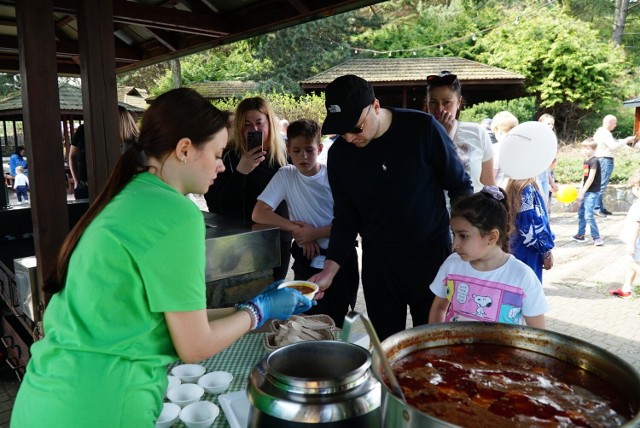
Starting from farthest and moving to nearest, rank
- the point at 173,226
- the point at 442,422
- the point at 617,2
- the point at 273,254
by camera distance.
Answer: the point at 617,2 < the point at 273,254 < the point at 173,226 < the point at 442,422

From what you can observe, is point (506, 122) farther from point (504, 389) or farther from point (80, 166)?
point (504, 389)

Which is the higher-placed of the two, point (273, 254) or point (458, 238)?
point (458, 238)

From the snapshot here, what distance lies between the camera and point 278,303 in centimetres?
159

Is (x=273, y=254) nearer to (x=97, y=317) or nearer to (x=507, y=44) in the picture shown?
(x=97, y=317)

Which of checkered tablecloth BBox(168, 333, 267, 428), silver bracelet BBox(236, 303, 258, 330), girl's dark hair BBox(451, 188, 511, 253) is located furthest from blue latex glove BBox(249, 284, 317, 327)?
girl's dark hair BBox(451, 188, 511, 253)

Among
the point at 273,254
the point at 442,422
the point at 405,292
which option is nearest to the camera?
the point at 442,422

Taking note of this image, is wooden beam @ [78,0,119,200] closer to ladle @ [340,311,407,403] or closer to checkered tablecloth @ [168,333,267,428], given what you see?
checkered tablecloth @ [168,333,267,428]

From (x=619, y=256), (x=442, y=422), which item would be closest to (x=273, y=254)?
(x=442, y=422)

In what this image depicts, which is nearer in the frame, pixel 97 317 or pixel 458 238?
pixel 97 317

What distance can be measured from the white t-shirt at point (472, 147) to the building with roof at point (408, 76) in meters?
11.6

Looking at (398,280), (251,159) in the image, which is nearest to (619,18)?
(251,159)

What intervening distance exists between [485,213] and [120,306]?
5.13 feet

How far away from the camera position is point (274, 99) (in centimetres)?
2045

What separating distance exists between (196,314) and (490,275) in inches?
53.1
